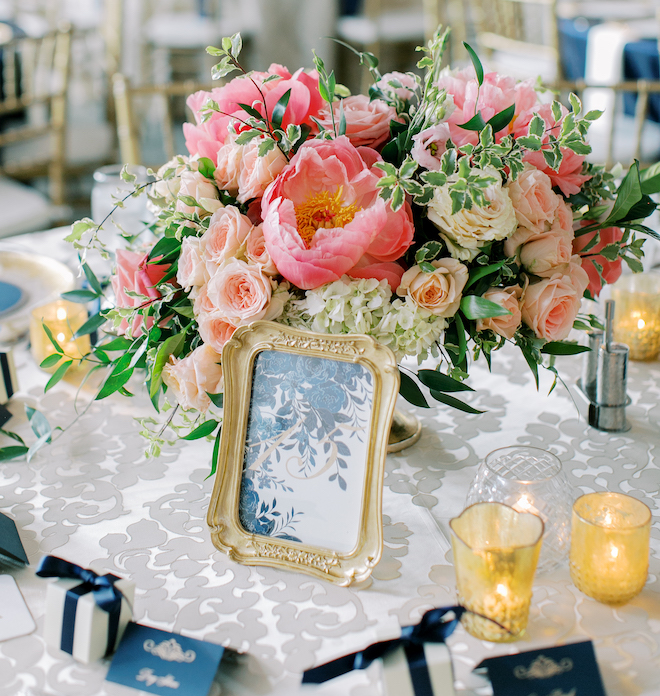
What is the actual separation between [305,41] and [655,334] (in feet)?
12.5

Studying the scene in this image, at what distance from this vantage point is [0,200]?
2318 mm

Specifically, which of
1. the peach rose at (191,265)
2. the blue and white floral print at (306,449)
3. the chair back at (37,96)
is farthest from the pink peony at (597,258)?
the chair back at (37,96)

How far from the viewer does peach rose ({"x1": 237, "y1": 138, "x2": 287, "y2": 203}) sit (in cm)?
81

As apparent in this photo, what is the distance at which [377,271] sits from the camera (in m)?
0.79

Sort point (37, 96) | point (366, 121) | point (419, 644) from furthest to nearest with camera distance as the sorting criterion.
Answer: point (37, 96) → point (366, 121) → point (419, 644)

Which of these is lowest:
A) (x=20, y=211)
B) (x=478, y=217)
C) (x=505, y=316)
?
(x=20, y=211)

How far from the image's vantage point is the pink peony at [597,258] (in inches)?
36.1

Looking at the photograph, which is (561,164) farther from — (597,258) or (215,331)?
(215,331)

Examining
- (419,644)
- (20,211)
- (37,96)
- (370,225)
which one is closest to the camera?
(419,644)

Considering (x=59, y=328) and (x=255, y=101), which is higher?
(x=255, y=101)

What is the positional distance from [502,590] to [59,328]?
2.50ft

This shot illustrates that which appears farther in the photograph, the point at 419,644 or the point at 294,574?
the point at 294,574

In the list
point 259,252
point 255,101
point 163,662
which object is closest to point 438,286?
point 259,252

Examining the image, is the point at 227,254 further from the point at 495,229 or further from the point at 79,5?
the point at 79,5
